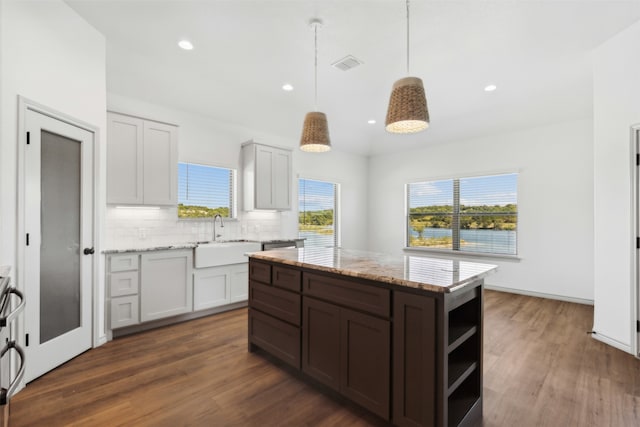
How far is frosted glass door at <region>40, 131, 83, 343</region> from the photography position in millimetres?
2555

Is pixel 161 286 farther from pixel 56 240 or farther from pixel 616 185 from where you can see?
pixel 616 185

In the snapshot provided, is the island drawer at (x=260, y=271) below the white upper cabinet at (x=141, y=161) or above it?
below

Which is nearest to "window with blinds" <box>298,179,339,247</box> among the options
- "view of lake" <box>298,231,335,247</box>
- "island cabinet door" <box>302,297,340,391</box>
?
"view of lake" <box>298,231,335,247</box>

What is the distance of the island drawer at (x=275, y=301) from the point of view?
241 cm

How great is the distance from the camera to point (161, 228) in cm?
413

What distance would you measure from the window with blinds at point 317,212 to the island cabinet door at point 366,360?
13.2 feet

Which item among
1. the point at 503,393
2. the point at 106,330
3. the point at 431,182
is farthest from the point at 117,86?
the point at 431,182

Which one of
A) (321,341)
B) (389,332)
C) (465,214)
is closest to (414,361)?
(389,332)

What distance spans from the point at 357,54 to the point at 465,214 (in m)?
3.86

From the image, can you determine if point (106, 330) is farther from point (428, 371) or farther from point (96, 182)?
point (428, 371)

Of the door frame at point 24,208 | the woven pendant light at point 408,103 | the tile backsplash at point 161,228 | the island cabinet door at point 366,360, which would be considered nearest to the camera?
the island cabinet door at point 366,360

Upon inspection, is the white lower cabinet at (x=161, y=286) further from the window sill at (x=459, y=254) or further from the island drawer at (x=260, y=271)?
the window sill at (x=459, y=254)

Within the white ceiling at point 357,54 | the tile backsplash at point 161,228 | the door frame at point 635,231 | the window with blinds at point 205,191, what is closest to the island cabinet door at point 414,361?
the white ceiling at point 357,54

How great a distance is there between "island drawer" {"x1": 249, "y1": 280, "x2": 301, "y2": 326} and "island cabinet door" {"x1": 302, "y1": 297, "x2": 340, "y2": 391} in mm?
109
